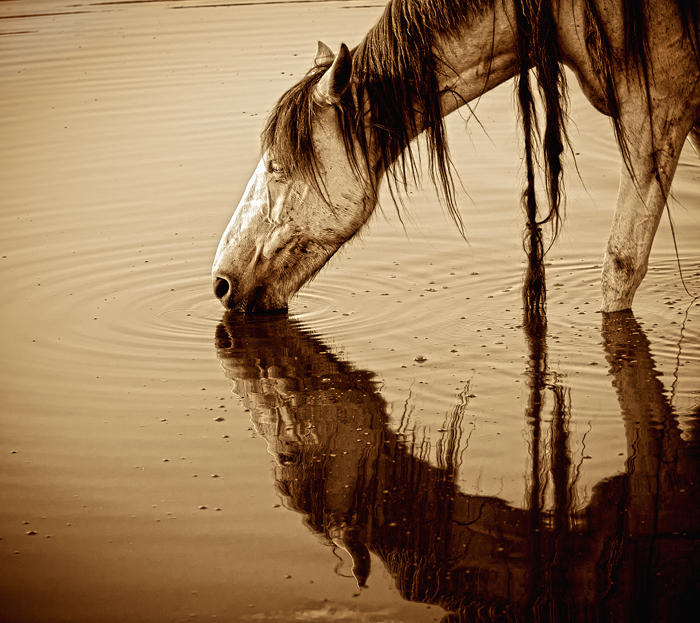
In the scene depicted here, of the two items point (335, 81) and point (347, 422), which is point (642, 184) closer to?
point (335, 81)

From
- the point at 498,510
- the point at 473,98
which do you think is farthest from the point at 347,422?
the point at 473,98

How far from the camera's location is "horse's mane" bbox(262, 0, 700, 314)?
2910 mm

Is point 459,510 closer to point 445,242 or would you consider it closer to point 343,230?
point 343,230

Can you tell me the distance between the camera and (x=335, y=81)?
301 cm

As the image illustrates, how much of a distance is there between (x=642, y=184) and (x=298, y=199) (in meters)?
1.28

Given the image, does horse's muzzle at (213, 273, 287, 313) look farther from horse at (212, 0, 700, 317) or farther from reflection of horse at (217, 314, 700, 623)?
reflection of horse at (217, 314, 700, 623)

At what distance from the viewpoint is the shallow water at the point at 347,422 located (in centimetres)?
204

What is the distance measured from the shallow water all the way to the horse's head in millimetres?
252

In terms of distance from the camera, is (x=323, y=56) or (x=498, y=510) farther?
(x=323, y=56)

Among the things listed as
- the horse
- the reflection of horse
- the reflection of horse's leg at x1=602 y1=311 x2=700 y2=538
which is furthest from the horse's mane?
the reflection of horse

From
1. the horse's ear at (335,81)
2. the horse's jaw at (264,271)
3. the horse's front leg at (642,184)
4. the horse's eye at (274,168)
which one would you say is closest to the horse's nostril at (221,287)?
the horse's jaw at (264,271)

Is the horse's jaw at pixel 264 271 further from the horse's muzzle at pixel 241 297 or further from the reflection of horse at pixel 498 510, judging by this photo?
the reflection of horse at pixel 498 510

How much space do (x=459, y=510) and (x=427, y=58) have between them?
1.62m

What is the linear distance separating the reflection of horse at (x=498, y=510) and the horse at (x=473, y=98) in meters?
0.59
